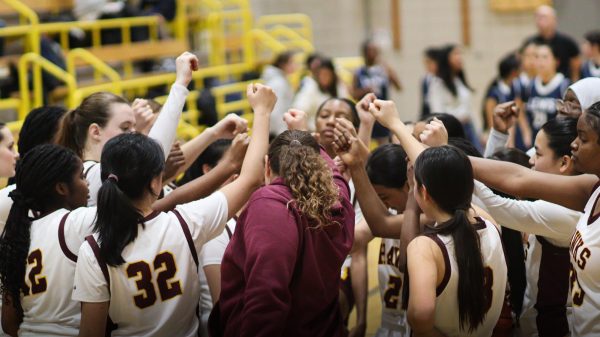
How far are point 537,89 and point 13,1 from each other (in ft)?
17.9

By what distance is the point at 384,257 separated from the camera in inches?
158

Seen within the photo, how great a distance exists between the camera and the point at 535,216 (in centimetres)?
339

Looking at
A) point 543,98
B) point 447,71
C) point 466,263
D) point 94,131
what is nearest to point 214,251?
point 94,131

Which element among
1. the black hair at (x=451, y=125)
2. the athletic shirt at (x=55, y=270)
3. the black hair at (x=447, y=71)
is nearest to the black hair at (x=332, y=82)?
the black hair at (x=447, y=71)

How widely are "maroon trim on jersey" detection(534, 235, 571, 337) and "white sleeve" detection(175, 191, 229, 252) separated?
1433 mm

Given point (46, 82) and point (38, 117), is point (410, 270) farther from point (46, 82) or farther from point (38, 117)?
point (46, 82)

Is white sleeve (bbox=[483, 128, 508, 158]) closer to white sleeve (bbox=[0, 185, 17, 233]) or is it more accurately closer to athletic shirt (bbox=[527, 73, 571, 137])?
white sleeve (bbox=[0, 185, 17, 233])

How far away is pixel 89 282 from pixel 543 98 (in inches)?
250

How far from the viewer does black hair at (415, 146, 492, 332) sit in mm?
2992

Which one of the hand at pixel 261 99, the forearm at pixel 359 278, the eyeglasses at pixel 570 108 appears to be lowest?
the forearm at pixel 359 278

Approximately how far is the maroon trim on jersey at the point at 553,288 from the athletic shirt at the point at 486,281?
1.85 feet

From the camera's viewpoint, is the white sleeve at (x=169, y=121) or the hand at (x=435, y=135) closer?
the hand at (x=435, y=135)

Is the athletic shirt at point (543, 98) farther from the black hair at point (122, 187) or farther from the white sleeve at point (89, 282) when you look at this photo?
the white sleeve at point (89, 282)

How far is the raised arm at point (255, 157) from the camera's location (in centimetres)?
345
